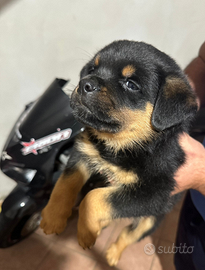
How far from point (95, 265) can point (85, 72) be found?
76.9 inches

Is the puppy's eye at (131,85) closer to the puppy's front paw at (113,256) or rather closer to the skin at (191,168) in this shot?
the skin at (191,168)

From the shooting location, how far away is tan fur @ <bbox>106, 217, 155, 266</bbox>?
187 centimetres

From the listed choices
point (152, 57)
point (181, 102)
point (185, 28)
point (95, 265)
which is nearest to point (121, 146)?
point (181, 102)

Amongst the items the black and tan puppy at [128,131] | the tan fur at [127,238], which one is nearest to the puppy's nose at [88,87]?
the black and tan puppy at [128,131]

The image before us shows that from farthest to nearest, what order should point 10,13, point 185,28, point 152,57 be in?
point 185,28 < point 10,13 < point 152,57

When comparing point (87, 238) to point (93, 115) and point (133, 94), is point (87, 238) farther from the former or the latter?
point (133, 94)

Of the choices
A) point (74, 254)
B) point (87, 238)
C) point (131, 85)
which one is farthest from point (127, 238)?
point (131, 85)

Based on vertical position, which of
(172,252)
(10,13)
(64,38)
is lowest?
(172,252)

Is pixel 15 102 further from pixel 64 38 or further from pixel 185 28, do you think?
pixel 185 28

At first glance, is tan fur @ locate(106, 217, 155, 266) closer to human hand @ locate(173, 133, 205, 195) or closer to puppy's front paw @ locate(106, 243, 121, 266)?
puppy's front paw @ locate(106, 243, 121, 266)

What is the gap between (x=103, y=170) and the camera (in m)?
1.61

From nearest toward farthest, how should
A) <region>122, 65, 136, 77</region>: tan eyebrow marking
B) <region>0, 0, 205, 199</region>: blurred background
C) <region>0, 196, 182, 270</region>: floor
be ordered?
<region>122, 65, 136, 77</region>: tan eyebrow marking
<region>0, 0, 205, 199</region>: blurred background
<region>0, 196, 182, 270</region>: floor

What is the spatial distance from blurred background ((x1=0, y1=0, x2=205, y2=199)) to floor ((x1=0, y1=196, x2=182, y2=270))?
0.75 m

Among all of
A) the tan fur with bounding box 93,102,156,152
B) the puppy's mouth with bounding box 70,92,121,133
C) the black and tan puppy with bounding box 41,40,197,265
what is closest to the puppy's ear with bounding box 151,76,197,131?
the black and tan puppy with bounding box 41,40,197,265
